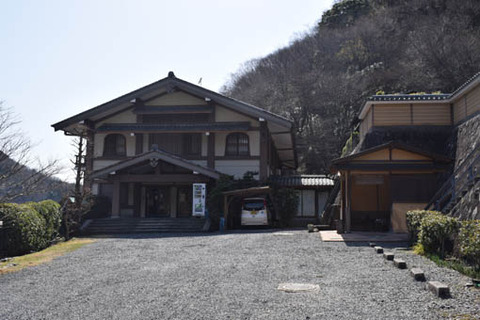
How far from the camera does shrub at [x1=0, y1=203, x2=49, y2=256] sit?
40.0 feet

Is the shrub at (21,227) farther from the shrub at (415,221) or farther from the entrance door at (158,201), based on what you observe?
the shrub at (415,221)

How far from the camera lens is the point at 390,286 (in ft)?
22.7

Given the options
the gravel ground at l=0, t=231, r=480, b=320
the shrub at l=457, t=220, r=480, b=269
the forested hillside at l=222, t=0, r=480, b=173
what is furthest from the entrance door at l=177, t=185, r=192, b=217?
the forested hillside at l=222, t=0, r=480, b=173

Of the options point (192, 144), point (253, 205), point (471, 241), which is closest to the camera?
point (471, 241)

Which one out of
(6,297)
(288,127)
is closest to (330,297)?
(6,297)

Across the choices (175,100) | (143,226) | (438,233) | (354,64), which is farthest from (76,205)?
(354,64)

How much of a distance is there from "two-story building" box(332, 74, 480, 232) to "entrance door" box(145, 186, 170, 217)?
10.3 m

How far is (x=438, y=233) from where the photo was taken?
9281 millimetres

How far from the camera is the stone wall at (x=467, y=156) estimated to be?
33.3 ft

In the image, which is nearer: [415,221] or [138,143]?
[415,221]

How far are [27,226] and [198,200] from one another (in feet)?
28.3

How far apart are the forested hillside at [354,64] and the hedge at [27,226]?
83.3 feet

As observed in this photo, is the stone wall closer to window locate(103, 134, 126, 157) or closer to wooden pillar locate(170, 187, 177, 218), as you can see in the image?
wooden pillar locate(170, 187, 177, 218)

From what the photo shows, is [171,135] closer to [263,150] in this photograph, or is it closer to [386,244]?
[263,150]
